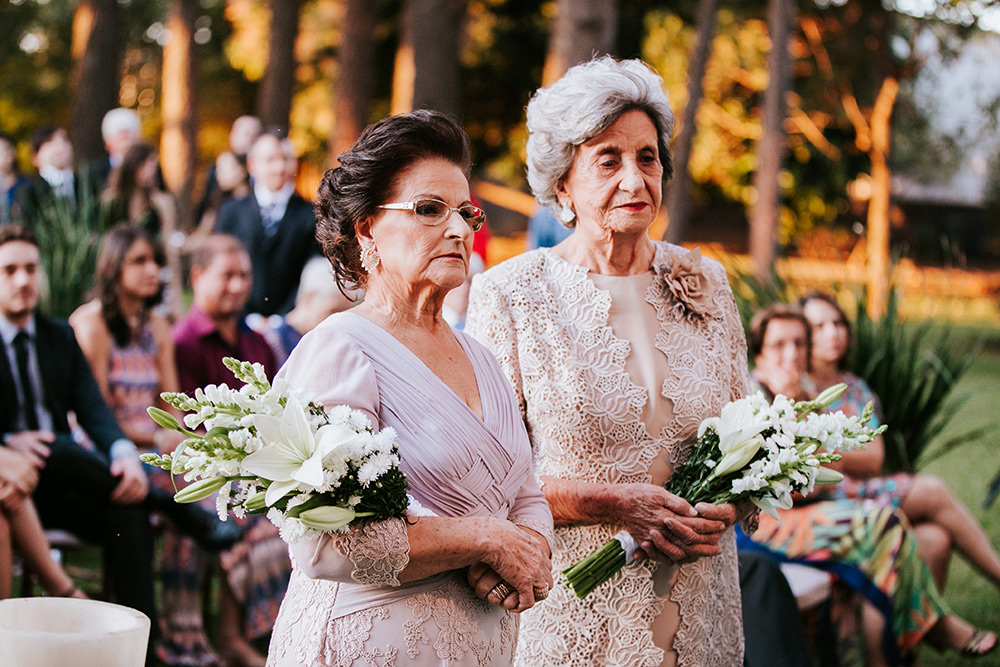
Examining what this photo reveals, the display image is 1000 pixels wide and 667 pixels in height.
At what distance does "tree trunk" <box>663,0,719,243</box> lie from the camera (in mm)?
12258

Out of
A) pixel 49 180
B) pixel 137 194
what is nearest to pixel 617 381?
pixel 137 194

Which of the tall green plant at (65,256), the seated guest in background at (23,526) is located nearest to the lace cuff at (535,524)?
the seated guest in background at (23,526)

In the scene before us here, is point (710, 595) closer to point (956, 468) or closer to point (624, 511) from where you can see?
point (624, 511)

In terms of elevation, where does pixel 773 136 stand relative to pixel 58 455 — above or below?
above

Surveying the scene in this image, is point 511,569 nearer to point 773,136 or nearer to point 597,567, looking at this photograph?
point 597,567

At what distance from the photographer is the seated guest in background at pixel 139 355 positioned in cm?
546

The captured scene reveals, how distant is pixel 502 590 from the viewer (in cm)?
243

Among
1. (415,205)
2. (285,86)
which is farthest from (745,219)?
(415,205)

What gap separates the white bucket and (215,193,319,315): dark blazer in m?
5.25

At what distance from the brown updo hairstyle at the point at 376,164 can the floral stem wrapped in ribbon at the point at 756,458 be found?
3.46 feet

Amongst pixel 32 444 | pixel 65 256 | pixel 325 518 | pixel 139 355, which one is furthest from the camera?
pixel 65 256

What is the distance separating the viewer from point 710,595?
312cm

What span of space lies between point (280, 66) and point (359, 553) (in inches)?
647

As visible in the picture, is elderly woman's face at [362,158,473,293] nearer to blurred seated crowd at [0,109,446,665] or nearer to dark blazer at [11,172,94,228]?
blurred seated crowd at [0,109,446,665]
